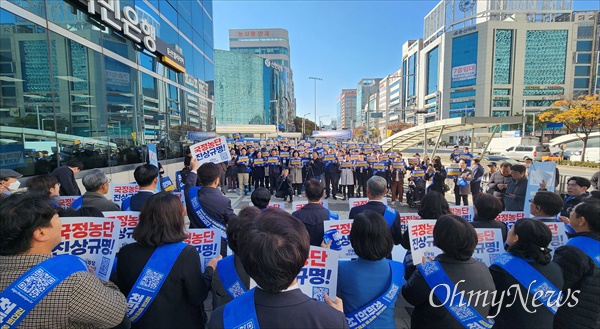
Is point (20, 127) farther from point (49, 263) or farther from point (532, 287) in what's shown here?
point (532, 287)

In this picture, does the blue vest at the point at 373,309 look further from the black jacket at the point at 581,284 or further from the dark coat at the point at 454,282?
the black jacket at the point at 581,284

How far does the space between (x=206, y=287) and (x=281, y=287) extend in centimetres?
112

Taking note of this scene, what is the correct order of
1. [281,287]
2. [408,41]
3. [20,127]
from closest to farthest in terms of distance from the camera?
[281,287] < [20,127] < [408,41]

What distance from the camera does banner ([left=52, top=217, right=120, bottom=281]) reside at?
2.34 meters

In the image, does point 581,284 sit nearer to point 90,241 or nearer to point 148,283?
point 148,283

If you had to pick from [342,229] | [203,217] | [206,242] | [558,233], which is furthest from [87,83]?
[558,233]

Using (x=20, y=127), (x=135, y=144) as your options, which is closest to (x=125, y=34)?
(x=135, y=144)

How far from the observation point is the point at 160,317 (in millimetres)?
1976

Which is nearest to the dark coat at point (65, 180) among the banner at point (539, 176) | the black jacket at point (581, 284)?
the black jacket at point (581, 284)

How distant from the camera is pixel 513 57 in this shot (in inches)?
2584

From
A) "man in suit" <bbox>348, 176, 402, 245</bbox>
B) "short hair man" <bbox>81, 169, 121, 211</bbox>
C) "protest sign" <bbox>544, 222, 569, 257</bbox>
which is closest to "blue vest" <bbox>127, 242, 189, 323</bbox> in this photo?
"short hair man" <bbox>81, 169, 121, 211</bbox>

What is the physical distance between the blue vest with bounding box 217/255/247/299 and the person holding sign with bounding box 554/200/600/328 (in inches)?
98.9

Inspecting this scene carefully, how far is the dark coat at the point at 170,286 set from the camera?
1.95 m

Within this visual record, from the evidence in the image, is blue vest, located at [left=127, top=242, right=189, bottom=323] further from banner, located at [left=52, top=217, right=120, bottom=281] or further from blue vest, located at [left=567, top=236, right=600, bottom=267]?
blue vest, located at [left=567, top=236, right=600, bottom=267]
